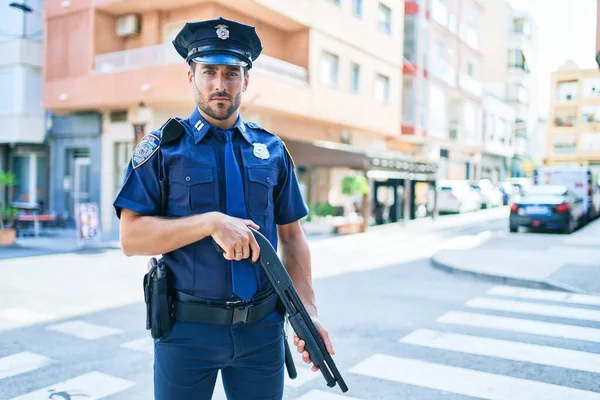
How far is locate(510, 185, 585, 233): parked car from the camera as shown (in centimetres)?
1784

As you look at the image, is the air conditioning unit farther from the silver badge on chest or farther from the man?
the silver badge on chest

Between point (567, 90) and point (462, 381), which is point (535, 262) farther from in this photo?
point (567, 90)

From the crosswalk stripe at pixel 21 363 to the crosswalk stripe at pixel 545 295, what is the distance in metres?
6.05

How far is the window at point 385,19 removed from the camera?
25.4m

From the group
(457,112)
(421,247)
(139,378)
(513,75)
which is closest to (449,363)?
(139,378)

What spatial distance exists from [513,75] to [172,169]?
54866mm

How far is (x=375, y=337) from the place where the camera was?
233 inches

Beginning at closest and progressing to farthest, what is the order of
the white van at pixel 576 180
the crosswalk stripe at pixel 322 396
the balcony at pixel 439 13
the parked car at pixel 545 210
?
the crosswalk stripe at pixel 322 396 < the parked car at pixel 545 210 < the white van at pixel 576 180 < the balcony at pixel 439 13

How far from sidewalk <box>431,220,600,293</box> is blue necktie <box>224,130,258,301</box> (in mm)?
7733

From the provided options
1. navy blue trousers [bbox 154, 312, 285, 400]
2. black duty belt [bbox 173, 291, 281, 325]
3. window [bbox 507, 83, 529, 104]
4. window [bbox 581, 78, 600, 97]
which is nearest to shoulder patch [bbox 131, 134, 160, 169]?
black duty belt [bbox 173, 291, 281, 325]

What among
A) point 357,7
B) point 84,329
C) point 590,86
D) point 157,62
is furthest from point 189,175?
point 590,86

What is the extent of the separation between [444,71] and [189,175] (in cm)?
3272

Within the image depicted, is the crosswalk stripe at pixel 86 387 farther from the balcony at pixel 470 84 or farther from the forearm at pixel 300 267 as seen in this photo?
the balcony at pixel 470 84

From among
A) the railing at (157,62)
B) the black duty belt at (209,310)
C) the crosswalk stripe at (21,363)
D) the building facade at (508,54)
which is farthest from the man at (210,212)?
the building facade at (508,54)
